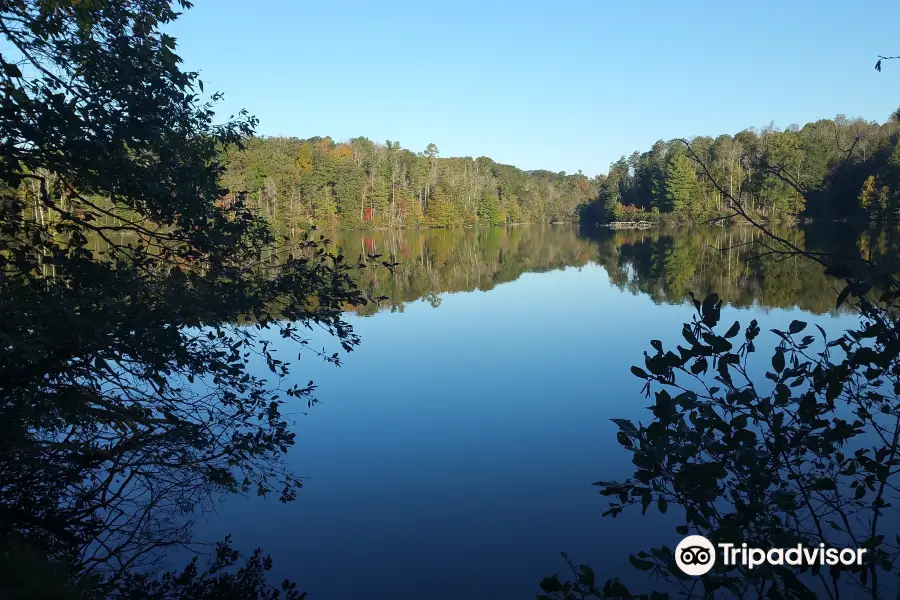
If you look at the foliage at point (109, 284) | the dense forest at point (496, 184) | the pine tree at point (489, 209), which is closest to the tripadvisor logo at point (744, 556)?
the foliage at point (109, 284)

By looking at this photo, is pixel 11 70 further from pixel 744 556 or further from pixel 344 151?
pixel 344 151

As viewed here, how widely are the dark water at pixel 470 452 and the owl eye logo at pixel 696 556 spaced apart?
74 centimetres

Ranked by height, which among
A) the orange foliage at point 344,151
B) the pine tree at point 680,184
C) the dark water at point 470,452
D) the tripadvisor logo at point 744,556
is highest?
the orange foliage at point 344,151

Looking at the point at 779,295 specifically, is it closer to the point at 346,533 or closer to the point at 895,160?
the point at 346,533

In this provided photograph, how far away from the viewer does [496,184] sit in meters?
77.2

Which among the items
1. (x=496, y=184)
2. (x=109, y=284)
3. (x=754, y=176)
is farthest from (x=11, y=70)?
(x=496, y=184)

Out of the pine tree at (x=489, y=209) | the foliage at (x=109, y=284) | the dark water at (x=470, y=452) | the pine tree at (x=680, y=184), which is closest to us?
the foliage at (x=109, y=284)

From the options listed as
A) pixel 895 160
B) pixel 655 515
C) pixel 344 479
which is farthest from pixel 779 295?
pixel 895 160

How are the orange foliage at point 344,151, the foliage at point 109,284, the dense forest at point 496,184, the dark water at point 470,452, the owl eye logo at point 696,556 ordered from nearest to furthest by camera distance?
the owl eye logo at point 696,556 → the foliage at point 109,284 → the dark water at point 470,452 → the dense forest at point 496,184 → the orange foliage at point 344,151

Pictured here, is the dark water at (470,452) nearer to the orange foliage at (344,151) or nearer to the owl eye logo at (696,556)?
the owl eye logo at (696,556)

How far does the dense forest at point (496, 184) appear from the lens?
118ft

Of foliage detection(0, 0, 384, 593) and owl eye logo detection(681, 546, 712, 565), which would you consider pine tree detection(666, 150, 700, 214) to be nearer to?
foliage detection(0, 0, 384, 593)

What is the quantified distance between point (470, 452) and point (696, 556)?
4.19 metres

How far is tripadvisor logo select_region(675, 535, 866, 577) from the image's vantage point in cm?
150
